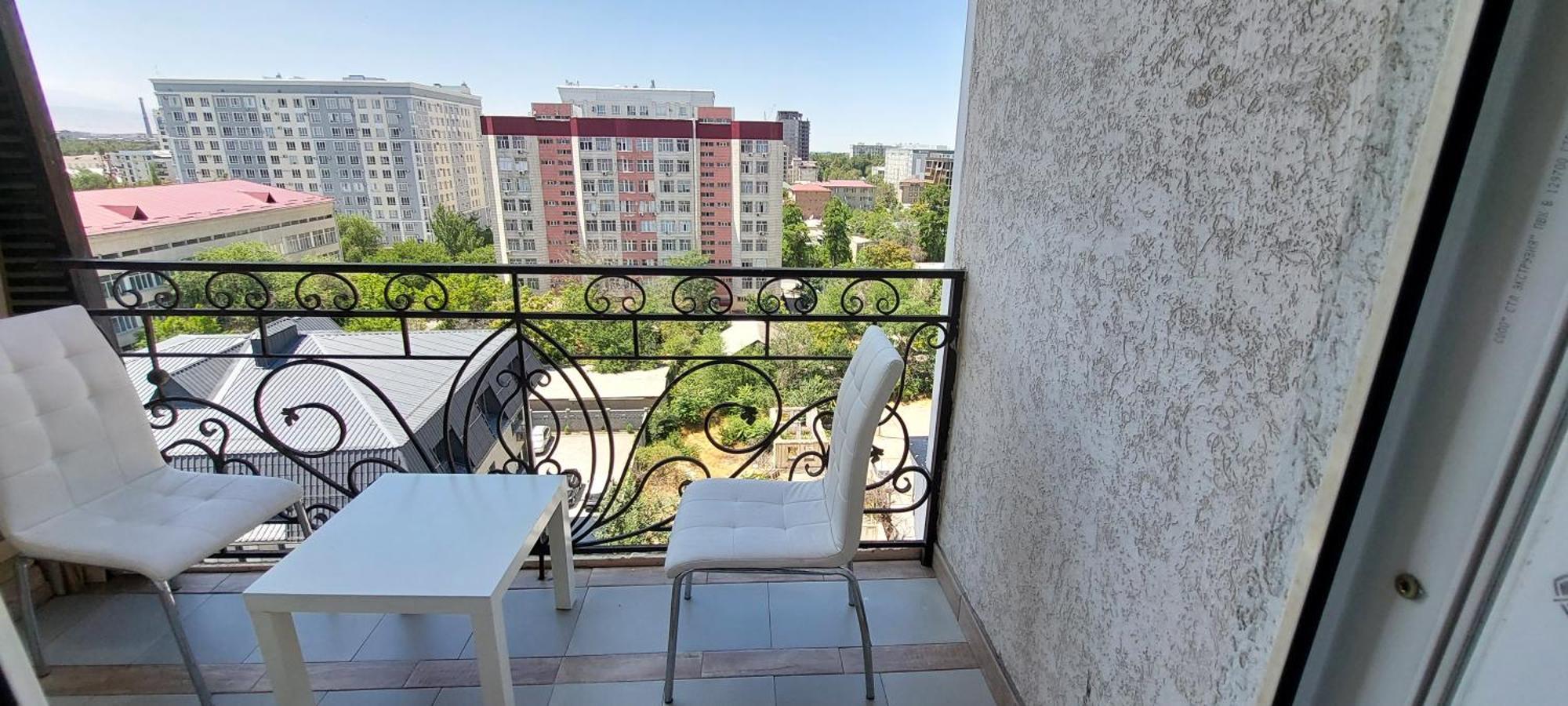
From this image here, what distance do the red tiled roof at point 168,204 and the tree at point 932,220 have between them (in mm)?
2683

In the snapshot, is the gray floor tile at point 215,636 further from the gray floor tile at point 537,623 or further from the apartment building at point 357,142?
the apartment building at point 357,142

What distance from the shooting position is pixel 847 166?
22.0 ft

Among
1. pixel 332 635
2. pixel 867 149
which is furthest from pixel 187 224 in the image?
pixel 867 149

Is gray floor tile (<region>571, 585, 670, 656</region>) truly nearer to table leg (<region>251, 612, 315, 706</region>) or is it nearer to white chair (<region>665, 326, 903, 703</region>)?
white chair (<region>665, 326, 903, 703</region>)

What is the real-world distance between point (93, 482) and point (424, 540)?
3.24 ft

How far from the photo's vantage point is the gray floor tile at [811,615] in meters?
1.73

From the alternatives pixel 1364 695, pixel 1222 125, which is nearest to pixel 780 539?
pixel 1364 695

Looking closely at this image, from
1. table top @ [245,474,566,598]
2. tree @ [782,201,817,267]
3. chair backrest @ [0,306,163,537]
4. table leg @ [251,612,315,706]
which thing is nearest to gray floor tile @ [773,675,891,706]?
table top @ [245,474,566,598]

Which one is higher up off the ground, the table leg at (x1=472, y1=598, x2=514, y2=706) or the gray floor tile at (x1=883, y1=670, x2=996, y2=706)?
the table leg at (x1=472, y1=598, x2=514, y2=706)

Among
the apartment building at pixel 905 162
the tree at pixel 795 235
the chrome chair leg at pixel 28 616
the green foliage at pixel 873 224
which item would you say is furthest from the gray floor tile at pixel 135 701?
the green foliage at pixel 873 224

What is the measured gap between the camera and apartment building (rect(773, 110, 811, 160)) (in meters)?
7.26

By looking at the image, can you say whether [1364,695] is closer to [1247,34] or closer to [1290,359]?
[1290,359]

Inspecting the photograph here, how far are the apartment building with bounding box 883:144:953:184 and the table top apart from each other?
2.35 m

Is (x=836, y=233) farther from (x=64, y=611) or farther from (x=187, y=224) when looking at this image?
(x=64, y=611)
